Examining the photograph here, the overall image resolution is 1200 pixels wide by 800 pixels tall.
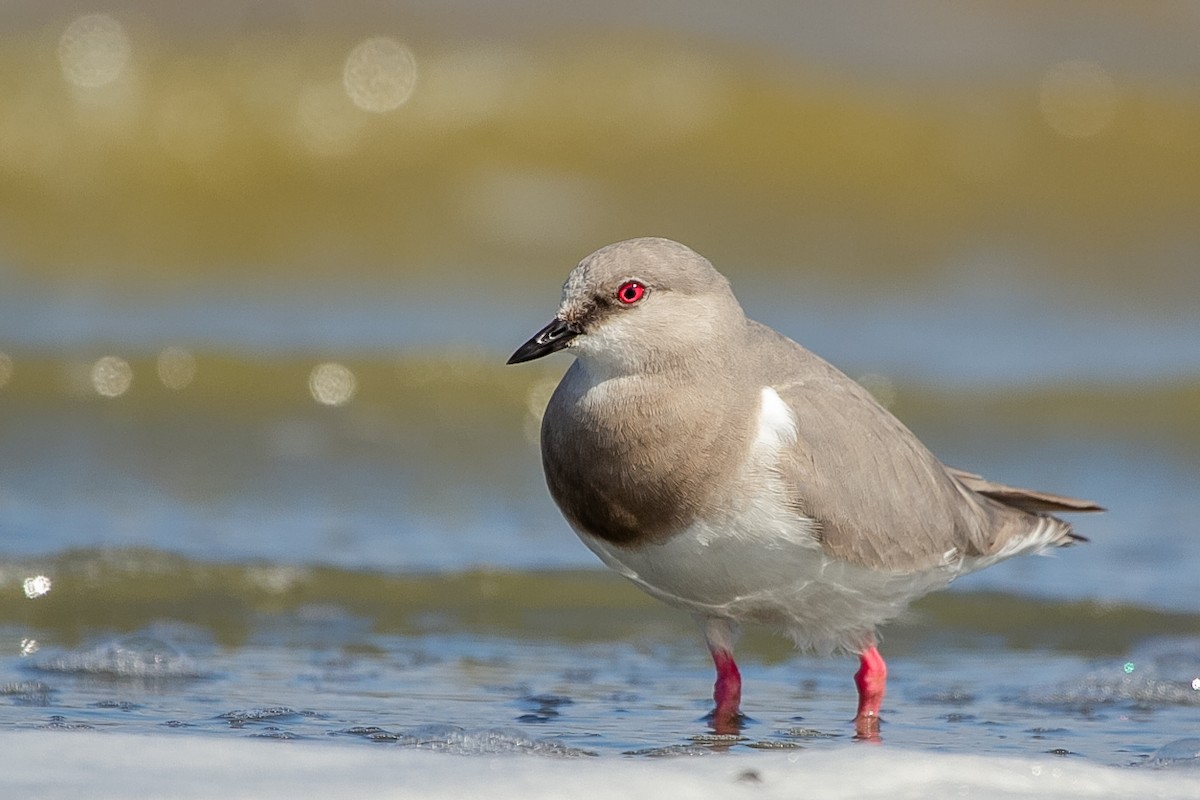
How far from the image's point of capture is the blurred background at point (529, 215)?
1118 centimetres

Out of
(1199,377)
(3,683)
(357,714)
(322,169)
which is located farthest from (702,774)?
(322,169)

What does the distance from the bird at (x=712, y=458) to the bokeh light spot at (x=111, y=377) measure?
5894 mm

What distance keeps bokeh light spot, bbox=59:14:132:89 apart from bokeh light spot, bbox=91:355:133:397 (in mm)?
4552

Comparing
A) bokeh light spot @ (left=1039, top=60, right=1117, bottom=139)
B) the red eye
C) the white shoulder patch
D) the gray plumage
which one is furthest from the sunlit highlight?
bokeh light spot @ (left=1039, top=60, right=1117, bottom=139)

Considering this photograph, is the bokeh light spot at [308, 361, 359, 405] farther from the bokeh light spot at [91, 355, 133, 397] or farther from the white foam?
the white foam

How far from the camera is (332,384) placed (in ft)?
38.2

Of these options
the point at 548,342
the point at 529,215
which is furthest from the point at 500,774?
the point at 529,215

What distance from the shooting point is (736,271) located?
14430mm

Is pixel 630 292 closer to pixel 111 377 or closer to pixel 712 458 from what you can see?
pixel 712 458

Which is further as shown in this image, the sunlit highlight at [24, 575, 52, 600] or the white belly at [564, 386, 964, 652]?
the sunlit highlight at [24, 575, 52, 600]

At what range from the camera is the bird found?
5.86 metres

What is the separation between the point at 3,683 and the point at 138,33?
10.5 m

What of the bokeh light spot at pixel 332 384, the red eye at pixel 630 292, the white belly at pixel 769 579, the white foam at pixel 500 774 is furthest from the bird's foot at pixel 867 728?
the bokeh light spot at pixel 332 384

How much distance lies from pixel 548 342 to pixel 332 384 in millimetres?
6052
